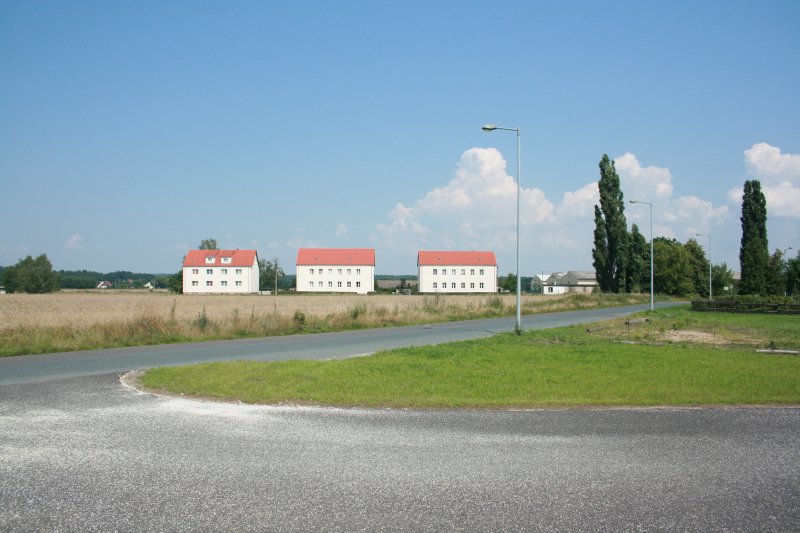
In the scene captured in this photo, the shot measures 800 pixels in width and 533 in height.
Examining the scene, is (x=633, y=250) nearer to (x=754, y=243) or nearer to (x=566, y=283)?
(x=754, y=243)

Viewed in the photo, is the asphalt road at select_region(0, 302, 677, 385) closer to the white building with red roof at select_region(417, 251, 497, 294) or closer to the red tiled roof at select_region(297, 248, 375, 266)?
the red tiled roof at select_region(297, 248, 375, 266)

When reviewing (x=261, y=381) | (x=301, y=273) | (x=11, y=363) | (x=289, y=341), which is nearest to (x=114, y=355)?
(x=11, y=363)

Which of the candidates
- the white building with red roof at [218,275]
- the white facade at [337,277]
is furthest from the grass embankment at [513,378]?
the white building with red roof at [218,275]

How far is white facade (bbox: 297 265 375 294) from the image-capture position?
117000mm

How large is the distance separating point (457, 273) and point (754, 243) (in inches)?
2301

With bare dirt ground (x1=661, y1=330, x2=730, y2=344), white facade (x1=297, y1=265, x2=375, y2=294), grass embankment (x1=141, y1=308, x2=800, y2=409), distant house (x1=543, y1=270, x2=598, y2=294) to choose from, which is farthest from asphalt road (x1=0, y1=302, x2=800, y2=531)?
distant house (x1=543, y1=270, x2=598, y2=294)

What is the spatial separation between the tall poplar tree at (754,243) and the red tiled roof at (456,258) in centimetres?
5295

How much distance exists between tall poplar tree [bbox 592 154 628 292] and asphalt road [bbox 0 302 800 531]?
59625mm

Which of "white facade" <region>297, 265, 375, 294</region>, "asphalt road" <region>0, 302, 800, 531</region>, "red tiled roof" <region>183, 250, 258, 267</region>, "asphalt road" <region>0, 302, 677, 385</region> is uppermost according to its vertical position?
"red tiled roof" <region>183, 250, 258, 267</region>

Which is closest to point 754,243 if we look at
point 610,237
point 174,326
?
point 610,237

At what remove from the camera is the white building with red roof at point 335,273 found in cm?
11700

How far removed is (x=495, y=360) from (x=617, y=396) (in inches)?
189

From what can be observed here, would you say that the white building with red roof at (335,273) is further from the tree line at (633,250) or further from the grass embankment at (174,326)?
the grass embankment at (174,326)

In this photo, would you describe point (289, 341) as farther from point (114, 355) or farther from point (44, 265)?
point (44, 265)
